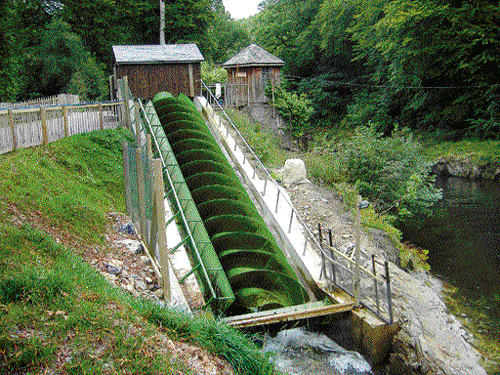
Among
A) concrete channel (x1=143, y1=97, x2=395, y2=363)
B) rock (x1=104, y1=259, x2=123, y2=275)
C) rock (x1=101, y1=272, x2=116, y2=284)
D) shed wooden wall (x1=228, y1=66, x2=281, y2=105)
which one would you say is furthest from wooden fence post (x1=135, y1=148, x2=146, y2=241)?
shed wooden wall (x1=228, y1=66, x2=281, y2=105)

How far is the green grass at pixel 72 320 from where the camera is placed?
388 cm

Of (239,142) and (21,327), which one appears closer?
(21,327)

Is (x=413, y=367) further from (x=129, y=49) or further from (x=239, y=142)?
(x=129, y=49)

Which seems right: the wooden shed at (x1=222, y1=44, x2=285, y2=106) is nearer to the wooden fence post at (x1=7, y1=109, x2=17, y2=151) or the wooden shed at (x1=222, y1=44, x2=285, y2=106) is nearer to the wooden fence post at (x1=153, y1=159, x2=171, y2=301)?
the wooden fence post at (x1=7, y1=109, x2=17, y2=151)

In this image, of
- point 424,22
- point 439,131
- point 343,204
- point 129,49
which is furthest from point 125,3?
point 343,204

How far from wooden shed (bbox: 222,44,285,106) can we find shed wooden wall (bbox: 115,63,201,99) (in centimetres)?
511

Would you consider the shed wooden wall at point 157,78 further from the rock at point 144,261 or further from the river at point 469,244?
the rock at point 144,261

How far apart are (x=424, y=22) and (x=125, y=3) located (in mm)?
21811

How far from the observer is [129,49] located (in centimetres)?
1886

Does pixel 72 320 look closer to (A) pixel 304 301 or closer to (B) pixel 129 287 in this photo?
(B) pixel 129 287

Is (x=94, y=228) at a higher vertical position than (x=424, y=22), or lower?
lower

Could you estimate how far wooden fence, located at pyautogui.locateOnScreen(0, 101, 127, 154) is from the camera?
9859 mm

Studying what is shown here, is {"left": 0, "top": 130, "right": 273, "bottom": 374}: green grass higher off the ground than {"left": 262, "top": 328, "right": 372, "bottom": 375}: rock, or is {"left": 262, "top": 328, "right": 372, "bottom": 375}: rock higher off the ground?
{"left": 0, "top": 130, "right": 273, "bottom": 374}: green grass

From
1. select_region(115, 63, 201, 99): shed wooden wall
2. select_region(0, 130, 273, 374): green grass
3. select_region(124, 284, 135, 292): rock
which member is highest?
select_region(115, 63, 201, 99): shed wooden wall
